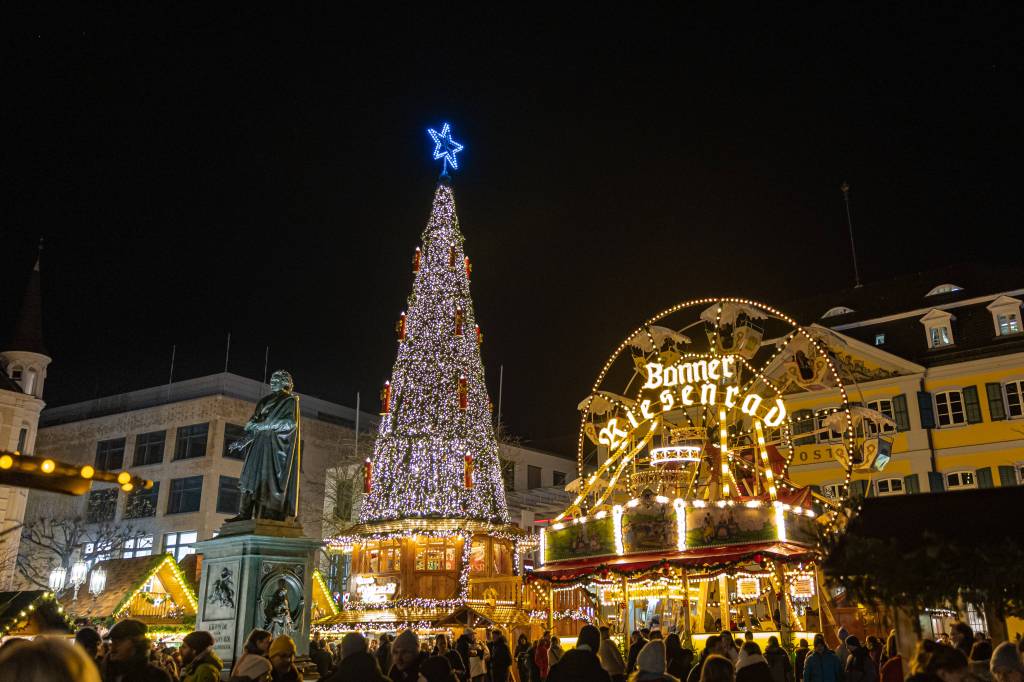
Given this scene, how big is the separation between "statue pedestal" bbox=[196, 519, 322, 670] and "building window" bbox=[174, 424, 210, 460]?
1611 inches

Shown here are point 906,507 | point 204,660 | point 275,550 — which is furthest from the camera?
point 275,550

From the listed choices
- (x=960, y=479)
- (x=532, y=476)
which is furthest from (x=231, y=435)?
(x=960, y=479)

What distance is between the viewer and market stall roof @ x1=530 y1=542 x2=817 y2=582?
866 inches

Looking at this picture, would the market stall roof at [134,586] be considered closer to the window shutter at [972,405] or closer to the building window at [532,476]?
the window shutter at [972,405]

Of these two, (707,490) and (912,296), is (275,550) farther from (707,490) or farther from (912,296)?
(912,296)

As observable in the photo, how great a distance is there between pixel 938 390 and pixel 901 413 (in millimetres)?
1655

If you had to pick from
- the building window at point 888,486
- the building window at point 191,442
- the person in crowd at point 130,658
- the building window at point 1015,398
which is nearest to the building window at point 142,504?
the building window at point 191,442

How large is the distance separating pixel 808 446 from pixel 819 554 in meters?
29.8

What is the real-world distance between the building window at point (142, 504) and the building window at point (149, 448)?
6.75ft

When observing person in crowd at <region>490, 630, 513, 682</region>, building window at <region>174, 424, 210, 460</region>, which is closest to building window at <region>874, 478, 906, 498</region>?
person in crowd at <region>490, 630, 513, 682</region>

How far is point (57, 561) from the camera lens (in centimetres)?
5012

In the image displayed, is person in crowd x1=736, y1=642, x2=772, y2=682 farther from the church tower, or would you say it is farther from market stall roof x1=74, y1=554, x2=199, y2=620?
the church tower

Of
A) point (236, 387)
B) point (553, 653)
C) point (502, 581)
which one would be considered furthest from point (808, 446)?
point (236, 387)

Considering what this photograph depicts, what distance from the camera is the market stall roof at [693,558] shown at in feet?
72.2
